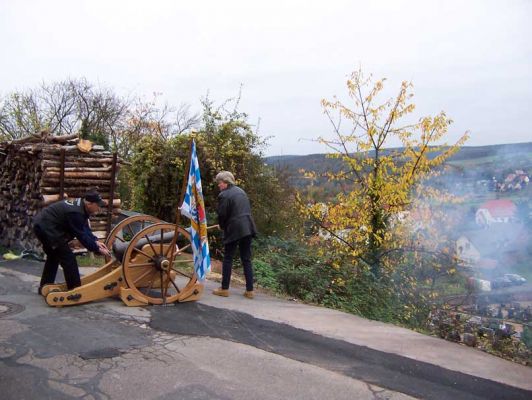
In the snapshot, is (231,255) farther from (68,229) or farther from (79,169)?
(79,169)

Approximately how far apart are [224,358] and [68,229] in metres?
2.79

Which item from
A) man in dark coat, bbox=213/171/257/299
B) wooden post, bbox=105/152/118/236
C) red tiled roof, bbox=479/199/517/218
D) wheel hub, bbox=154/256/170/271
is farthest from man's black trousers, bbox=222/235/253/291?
red tiled roof, bbox=479/199/517/218

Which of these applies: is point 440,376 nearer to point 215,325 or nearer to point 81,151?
point 215,325

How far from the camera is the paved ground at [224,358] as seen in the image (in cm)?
410

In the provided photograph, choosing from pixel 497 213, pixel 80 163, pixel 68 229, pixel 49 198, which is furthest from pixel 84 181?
pixel 497 213

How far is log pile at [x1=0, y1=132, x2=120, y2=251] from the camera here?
964 centimetres

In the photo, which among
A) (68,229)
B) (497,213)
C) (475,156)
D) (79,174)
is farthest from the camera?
(475,156)

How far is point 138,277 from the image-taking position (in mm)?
6500

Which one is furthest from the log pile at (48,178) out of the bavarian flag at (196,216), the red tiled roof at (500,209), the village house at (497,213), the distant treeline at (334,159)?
the red tiled roof at (500,209)

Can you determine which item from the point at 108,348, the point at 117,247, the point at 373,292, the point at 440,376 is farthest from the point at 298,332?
the point at 373,292

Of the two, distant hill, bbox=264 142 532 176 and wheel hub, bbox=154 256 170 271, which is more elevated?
distant hill, bbox=264 142 532 176

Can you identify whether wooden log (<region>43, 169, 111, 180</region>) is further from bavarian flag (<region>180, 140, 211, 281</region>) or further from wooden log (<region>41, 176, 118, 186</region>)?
bavarian flag (<region>180, 140, 211, 281</region>)

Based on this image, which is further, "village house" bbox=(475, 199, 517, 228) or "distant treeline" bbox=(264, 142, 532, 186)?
"village house" bbox=(475, 199, 517, 228)

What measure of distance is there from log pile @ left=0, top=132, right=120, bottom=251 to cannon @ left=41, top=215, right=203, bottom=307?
3.48m
